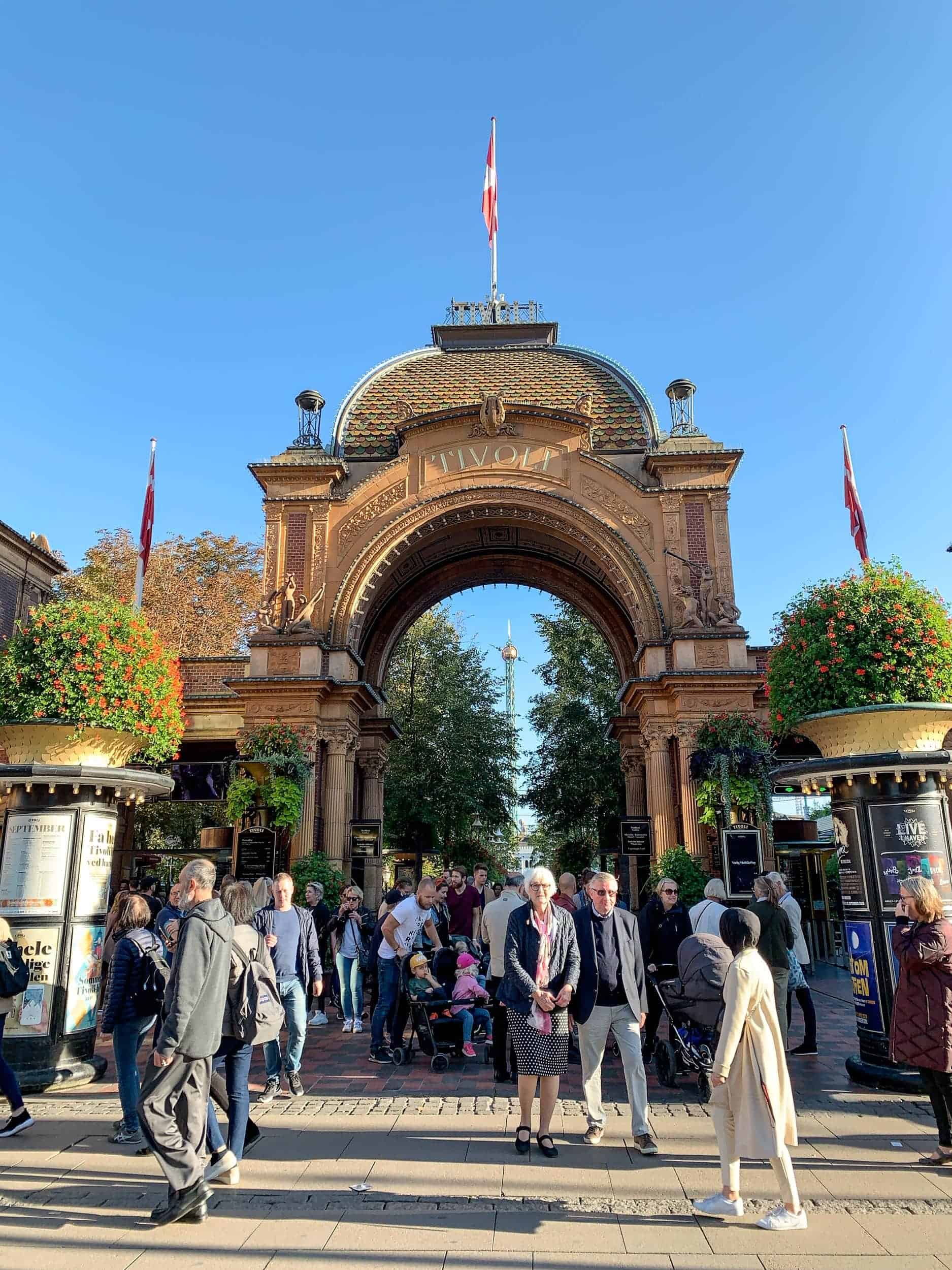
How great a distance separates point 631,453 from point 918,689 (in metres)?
14.3

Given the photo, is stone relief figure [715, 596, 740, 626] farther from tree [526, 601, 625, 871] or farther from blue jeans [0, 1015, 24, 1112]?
blue jeans [0, 1015, 24, 1112]

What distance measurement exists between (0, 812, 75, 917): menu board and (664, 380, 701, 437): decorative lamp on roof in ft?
56.4

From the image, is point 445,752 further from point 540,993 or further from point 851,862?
point 540,993

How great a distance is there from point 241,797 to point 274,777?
828mm

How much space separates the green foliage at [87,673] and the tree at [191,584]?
22.3m

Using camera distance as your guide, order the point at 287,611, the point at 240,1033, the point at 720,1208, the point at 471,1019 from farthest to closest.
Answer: the point at 287,611 < the point at 471,1019 < the point at 240,1033 < the point at 720,1208

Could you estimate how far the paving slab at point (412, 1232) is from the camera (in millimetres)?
4273

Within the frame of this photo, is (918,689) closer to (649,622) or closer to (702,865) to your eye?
(702,865)

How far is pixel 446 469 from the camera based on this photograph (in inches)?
814

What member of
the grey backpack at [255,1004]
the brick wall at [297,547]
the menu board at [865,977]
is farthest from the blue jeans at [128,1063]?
the brick wall at [297,547]

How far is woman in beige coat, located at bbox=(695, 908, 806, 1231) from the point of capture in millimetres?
4484

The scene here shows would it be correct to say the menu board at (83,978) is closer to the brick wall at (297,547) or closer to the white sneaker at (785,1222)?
the white sneaker at (785,1222)

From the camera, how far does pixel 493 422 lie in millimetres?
20391

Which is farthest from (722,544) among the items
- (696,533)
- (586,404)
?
(586,404)
